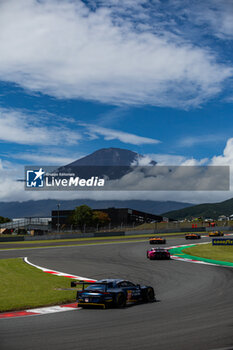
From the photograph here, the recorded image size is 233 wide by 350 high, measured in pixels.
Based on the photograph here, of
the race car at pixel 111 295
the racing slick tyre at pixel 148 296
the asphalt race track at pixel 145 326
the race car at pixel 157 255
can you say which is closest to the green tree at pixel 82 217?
the race car at pixel 157 255

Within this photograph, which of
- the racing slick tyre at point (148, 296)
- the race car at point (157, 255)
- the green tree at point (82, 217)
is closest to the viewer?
the racing slick tyre at point (148, 296)

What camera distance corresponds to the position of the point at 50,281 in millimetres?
21031

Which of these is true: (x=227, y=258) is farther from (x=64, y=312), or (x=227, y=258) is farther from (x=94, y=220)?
(x=94, y=220)

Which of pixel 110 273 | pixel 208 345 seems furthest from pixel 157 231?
pixel 208 345

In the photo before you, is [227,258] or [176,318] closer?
[176,318]

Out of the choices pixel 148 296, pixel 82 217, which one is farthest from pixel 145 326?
pixel 82 217

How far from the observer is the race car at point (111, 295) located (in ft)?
47.9

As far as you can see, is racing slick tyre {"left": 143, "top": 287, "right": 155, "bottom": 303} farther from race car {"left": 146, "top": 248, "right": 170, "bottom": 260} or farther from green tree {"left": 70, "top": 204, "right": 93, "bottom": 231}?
green tree {"left": 70, "top": 204, "right": 93, "bottom": 231}

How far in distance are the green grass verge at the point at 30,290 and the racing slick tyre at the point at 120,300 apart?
237cm

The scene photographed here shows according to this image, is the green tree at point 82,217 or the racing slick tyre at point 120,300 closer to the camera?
the racing slick tyre at point 120,300

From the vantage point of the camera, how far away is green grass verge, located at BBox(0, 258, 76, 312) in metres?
15.5

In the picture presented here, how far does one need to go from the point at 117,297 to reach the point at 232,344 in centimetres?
579

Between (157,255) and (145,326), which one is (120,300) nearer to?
(145,326)

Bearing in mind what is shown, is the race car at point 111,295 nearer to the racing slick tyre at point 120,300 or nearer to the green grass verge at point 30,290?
the racing slick tyre at point 120,300
